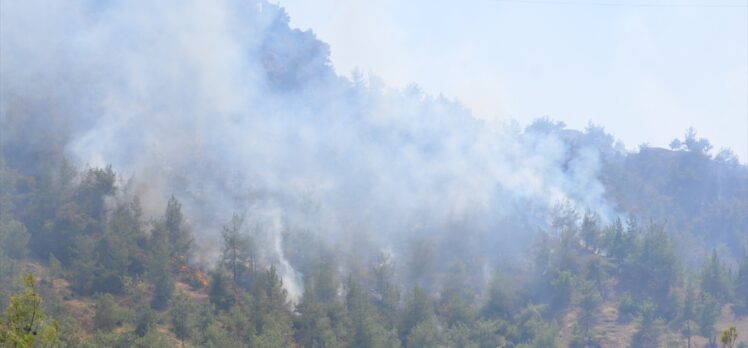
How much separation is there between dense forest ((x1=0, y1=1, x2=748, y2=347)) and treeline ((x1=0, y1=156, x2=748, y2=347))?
21 centimetres

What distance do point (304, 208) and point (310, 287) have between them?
18243mm

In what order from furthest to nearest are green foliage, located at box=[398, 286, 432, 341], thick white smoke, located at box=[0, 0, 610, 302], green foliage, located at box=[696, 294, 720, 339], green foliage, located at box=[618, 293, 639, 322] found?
thick white smoke, located at box=[0, 0, 610, 302] < green foliage, located at box=[618, 293, 639, 322] < green foliage, located at box=[696, 294, 720, 339] < green foliage, located at box=[398, 286, 432, 341]

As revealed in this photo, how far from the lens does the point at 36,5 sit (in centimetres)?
9175

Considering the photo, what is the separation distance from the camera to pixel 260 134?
85625 mm

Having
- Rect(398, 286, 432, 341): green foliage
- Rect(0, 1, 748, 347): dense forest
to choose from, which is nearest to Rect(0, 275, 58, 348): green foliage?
Rect(0, 1, 748, 347): dense forest

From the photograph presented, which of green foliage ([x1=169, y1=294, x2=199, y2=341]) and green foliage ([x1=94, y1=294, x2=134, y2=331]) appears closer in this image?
green foliage ([x1=94, y1=294, x2=134, y2=331])

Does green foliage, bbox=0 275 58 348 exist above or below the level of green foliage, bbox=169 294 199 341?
below

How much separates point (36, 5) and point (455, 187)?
56125 mm

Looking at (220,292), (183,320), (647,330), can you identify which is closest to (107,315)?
(183,320)

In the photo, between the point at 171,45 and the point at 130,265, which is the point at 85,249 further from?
the point at 171,45

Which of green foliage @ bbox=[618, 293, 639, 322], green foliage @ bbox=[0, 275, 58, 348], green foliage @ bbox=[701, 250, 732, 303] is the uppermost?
green foliage @ bbox=[701, 250, 732, 303]

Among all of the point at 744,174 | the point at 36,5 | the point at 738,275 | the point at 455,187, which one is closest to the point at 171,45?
the point at 36,5

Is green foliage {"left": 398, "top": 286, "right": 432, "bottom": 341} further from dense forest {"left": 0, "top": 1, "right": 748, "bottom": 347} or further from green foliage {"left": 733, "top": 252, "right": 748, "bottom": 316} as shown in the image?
green foliage {"left": 733, "top": 252, "right": 748, "bottom": 316}

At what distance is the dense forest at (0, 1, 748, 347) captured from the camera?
52.7 m
